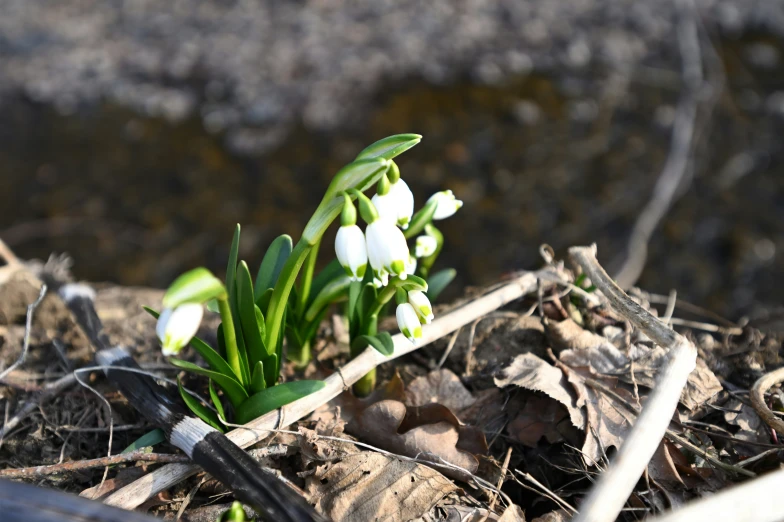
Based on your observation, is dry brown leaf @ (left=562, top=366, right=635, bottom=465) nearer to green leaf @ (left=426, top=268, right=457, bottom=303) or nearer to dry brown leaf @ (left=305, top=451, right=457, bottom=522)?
dry brown leaf @ (left=305, top=451, right=457, bottom=522)

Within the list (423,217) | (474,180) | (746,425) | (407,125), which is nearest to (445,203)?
(423,217)

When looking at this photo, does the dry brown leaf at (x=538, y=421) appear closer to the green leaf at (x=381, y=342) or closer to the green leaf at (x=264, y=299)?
the green leaf at (x=381, y=342)

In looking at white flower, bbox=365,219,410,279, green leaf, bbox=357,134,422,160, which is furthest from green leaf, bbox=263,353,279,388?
green leaf, bbox=357,134,422,160

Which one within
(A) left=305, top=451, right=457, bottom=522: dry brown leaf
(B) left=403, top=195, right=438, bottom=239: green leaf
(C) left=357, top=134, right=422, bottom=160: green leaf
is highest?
(C) left=357, top=134, right=422, bottom=160: green leaf

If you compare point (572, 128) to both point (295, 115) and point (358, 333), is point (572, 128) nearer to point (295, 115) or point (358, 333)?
point (295, 115)

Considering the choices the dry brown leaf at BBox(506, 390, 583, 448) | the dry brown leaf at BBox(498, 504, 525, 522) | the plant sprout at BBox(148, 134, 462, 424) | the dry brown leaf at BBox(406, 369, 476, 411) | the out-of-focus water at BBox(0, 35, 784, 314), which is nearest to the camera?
the plant sprout at BBox(148, 134, 462, 424)

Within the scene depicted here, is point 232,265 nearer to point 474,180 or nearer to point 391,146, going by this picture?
point 391,146

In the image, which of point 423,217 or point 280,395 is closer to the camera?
point 280,395
